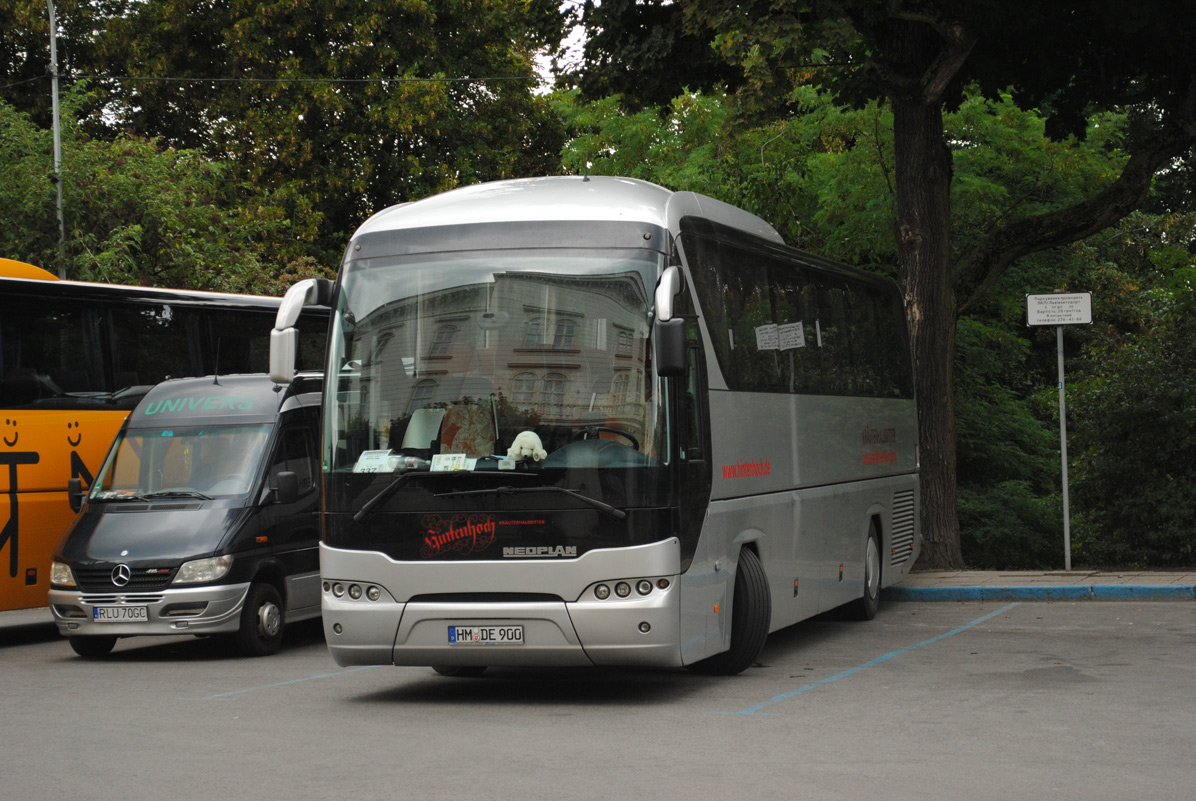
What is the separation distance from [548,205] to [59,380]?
7508 mm

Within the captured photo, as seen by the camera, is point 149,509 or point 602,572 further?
point 149,509

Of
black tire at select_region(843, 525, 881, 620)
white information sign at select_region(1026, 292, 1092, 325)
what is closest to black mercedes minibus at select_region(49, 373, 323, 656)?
black tire at select_region(843, 525, 881, 620)

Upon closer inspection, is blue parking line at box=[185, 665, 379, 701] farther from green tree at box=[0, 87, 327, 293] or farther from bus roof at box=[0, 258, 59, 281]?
green tree at box=[0, 87, 327, 293]

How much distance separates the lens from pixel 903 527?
53.6ft

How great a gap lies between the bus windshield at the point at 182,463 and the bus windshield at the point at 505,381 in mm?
4016

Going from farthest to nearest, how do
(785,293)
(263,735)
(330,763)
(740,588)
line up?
(785,293) < (740,588) < (263,735) < (330,763)

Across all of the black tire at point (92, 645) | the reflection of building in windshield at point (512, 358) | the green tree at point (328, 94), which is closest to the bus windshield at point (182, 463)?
the black tire at point (92, 645)

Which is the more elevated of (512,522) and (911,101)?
(911,101)

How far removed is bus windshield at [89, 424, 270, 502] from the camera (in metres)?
13.7

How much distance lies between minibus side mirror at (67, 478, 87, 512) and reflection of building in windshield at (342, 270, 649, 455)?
5599 millimetres

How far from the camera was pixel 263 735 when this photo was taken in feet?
28.8

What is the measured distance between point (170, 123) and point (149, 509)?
83.1 ft

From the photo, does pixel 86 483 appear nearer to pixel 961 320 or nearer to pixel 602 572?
pixel 602 572

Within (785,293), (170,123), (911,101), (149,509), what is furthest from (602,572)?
(170,123)
